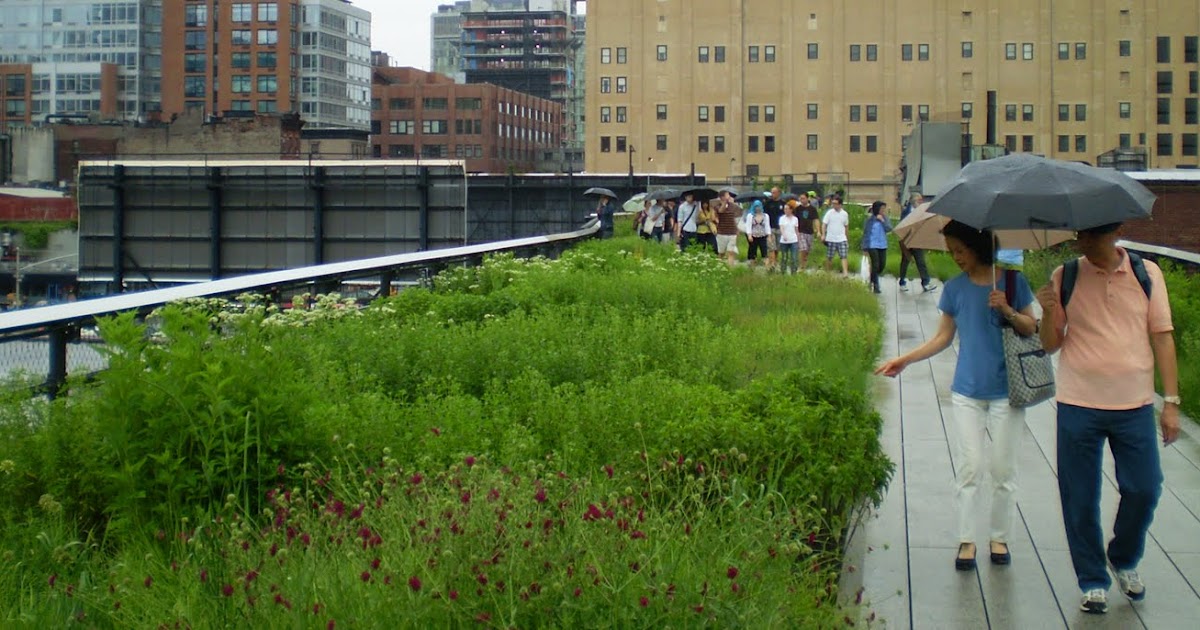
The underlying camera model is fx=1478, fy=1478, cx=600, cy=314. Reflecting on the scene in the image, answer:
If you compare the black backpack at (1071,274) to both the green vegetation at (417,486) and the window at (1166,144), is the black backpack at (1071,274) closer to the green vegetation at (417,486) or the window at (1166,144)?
the green vegetation at (417,486)

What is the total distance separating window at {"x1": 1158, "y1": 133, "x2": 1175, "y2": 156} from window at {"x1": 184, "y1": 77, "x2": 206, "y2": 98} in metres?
88.7

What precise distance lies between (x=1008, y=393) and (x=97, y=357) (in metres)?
5.34

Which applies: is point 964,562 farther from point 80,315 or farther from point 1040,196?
point 80,315

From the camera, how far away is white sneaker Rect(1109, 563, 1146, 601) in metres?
7.34

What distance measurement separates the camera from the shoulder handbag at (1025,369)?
7.79 m

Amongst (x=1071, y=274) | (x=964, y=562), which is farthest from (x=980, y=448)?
(x=1071, y=274)

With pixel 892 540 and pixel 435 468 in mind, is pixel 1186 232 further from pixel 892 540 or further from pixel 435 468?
pixel 435 468

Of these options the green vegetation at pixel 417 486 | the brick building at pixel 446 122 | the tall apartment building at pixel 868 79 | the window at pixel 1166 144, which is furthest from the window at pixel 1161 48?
the green vegetation at pixel 417 486

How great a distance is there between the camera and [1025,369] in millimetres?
7816

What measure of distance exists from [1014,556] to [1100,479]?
4.36 feet

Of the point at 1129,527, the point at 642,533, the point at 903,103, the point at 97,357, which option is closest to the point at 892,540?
the point at 1129,527

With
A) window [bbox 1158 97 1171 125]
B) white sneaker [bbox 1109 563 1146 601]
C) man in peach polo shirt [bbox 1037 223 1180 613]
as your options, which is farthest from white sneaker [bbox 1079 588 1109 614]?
window [bbox 1158 97 1171 125]

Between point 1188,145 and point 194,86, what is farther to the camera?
point 194,86

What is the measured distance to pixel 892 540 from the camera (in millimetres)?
8695
